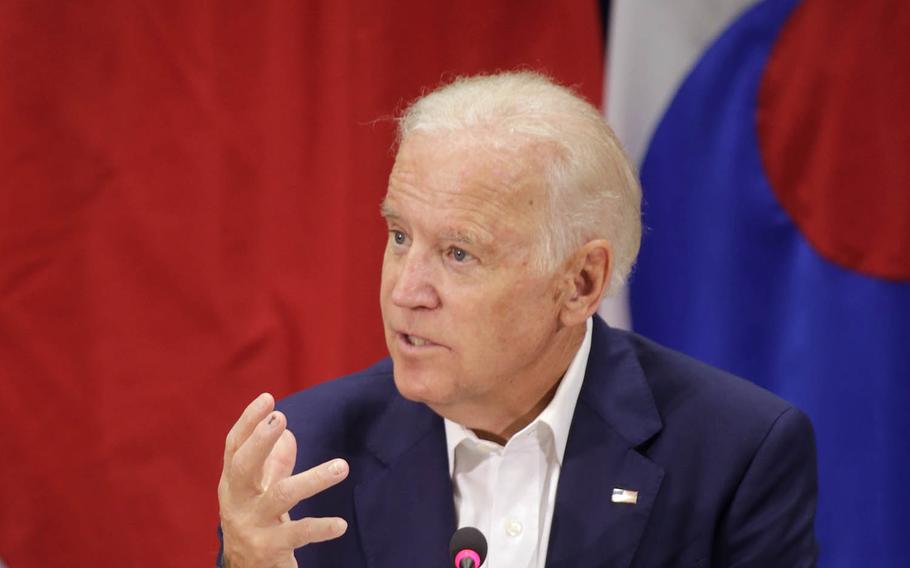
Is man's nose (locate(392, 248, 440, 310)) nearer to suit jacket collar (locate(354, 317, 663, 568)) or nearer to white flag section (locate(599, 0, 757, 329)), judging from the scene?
suit jacket collar (locate(354, 317, 663, 568))

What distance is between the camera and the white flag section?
315 centimetres

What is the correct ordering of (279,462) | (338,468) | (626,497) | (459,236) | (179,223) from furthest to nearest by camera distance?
(179,223)
(626,497)
(459,236)
(279,462)
(338,468)

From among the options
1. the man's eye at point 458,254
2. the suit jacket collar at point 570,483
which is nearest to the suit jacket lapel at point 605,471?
the suit jacket collar at point 570,483

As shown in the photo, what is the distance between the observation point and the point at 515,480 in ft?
6.90

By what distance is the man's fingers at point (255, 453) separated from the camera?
5.53 feet

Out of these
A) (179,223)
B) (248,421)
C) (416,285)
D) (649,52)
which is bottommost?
(179,223)

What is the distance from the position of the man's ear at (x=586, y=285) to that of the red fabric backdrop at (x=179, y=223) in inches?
42.2

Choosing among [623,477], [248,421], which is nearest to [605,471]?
[623,477]

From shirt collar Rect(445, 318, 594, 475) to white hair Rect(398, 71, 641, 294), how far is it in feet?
0.65

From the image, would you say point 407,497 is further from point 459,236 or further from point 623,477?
point 459,236

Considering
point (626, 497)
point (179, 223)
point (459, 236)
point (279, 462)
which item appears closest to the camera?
point (279, 462)

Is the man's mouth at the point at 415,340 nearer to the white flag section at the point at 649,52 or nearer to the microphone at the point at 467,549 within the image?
the microphone at the point at 467,549

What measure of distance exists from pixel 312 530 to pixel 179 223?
56.4 inches

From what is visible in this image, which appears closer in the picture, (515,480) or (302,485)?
(302,485)
